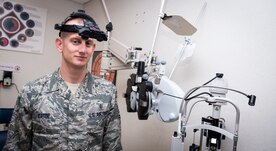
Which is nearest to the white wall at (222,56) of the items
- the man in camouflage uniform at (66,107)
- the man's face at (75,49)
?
the man in camouflage uniform at (66,107)

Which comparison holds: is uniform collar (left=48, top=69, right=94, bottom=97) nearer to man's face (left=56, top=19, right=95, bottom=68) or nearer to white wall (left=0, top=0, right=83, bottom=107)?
man's face (left=56, top=19, right=95, bottom=68)

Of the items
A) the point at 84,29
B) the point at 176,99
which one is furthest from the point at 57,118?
the point at 176,99

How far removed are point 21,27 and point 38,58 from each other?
0.49 metres

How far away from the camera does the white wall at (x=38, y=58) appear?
2.84 m

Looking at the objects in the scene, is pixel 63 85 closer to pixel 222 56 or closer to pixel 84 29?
pixel 84 29

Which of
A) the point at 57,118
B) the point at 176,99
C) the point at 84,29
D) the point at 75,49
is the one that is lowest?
the point at 57,118

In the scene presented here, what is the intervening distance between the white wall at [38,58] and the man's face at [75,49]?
6.96 ft

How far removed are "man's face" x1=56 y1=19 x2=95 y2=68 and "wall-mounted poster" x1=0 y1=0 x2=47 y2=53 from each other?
2114 mm

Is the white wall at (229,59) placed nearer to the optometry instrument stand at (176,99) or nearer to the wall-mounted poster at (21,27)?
the optometry instrument stand at (176,99)

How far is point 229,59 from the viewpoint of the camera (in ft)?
5.03

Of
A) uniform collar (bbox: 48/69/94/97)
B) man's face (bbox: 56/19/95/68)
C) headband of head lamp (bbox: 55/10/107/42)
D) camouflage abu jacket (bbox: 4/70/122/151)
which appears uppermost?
headband of head lamp (bbox: 55/10/107/42)

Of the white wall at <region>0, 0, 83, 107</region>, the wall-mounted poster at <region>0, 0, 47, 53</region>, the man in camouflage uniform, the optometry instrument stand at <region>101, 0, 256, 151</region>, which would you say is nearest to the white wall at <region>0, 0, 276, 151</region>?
the optometry instrument stand at <region>101, 0, 256, 151</region>

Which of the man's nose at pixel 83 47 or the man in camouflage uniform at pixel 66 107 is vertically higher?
the man's nose at pixel 83 47

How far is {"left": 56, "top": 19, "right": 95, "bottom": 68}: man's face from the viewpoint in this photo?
1144 millimetres
